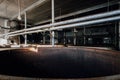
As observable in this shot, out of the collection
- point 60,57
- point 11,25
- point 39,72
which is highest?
point 11,25

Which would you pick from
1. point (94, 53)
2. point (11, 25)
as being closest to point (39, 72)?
Result: point (94, 53)

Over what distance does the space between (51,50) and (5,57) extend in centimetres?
71

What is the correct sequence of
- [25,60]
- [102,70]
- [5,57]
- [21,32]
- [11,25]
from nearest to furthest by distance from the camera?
[102,70], [5,57], [25,60], [21,32], [11,25]

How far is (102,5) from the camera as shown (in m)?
4.87

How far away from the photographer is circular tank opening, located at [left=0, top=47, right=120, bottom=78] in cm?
154

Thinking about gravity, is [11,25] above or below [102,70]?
above

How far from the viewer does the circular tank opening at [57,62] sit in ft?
5.05

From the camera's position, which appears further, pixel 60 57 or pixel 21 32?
pixel 21 32

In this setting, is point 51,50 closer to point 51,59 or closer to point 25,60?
point 51,59

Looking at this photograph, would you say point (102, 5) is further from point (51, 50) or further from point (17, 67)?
point (17, 67)

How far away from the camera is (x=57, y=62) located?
76.2 inches

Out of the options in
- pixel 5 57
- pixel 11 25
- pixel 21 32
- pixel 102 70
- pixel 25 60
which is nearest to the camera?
pixel 102 70

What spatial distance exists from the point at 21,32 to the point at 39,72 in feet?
10.5

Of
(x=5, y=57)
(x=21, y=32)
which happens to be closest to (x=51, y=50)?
(x=5, y=57)
